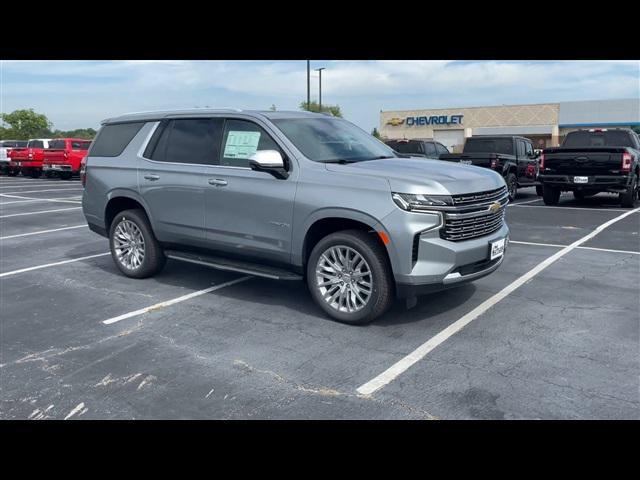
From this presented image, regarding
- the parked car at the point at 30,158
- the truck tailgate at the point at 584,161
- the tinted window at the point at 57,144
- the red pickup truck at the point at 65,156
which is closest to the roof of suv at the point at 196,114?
the truck tailgate at the point at 584,161

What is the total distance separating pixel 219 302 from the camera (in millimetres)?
5938

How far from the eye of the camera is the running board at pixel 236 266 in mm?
5484

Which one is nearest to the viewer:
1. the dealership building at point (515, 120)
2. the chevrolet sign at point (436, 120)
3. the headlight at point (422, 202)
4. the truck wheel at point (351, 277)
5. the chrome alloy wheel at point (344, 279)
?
the headlight at point (422, 202)

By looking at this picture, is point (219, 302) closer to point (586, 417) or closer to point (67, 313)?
point (67, 313)

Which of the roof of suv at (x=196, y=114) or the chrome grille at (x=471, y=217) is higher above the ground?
the roof of suv at (x=196, y=114)

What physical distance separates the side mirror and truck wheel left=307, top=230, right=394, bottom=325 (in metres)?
0.80

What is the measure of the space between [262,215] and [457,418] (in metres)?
2.88

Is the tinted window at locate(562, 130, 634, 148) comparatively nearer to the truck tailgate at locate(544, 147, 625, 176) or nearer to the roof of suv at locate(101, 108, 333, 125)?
the truck tailgate at locate(544, 147, 625, 176)

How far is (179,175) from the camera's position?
20.6ft

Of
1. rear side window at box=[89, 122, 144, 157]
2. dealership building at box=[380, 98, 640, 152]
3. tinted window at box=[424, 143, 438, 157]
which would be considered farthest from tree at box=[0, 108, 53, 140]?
rear side window at box=[89, 122, 144, 157]

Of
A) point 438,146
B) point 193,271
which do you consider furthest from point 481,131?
point 193,271

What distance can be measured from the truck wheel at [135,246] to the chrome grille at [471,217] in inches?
139

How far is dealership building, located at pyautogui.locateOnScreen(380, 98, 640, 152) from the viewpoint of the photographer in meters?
51.4

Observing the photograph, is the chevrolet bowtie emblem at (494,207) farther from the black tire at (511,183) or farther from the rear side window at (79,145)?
the rear side window at (79,145)
